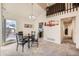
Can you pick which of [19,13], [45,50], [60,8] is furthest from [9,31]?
[60,8]

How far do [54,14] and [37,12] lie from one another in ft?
1.25

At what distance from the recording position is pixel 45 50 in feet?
8.09

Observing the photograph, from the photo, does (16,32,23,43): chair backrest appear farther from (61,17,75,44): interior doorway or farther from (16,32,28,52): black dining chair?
(61,17,75,44): interior doorway

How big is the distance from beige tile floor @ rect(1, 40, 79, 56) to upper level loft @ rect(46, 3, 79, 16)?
673 millimetres

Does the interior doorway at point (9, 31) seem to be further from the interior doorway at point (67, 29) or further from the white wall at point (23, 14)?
the interior doorway at point (67, 29)

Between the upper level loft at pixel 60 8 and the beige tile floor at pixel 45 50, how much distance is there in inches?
26.5

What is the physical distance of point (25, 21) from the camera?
2.48 metres

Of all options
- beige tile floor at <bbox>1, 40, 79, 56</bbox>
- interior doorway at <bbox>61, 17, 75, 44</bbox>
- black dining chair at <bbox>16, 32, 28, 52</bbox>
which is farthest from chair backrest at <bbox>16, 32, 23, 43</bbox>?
interior doorway at <bbox>61, 17, 75, 44</bbox>

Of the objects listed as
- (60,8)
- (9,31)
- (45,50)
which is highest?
(60,8)

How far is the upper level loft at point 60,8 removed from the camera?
7.59 feet

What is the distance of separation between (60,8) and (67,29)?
1.59 ft

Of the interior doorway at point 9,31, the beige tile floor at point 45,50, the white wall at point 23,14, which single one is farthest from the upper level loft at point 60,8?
the interior doorway at point 9,31

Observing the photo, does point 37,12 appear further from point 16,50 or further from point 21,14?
point 16,50

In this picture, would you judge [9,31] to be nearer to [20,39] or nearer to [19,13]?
[20,39]
